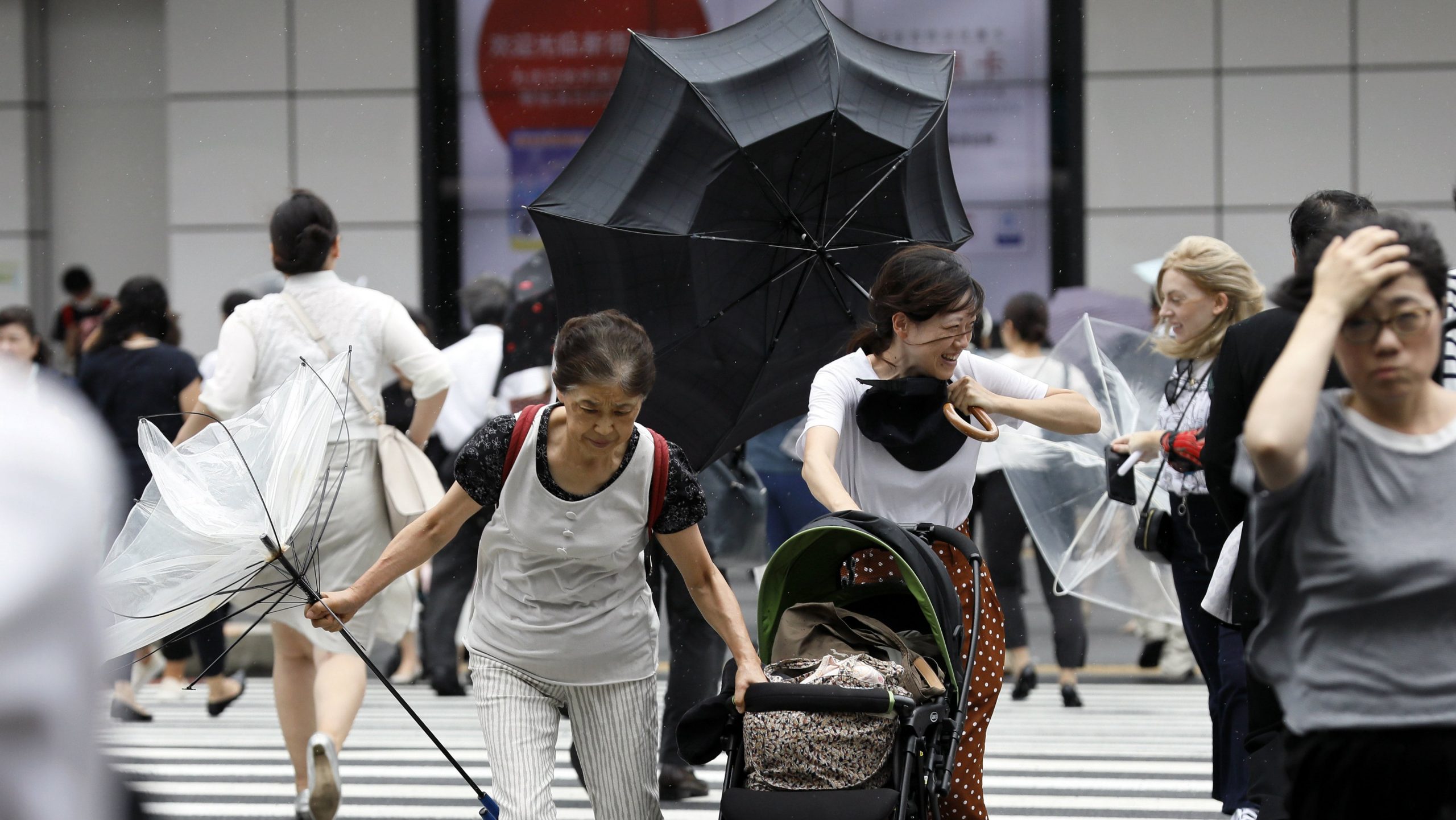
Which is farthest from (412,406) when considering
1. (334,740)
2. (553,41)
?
(553,41)

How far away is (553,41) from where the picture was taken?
48.3ft

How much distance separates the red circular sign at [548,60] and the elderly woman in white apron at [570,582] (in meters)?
10.9

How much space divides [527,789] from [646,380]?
3.33 ft

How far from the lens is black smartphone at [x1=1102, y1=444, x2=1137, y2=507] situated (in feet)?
18.6

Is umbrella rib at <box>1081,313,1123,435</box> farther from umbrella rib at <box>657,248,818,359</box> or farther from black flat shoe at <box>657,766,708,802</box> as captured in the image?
black flat shoe at <box>657,766,708,802</box>

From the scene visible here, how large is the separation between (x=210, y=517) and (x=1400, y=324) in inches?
118

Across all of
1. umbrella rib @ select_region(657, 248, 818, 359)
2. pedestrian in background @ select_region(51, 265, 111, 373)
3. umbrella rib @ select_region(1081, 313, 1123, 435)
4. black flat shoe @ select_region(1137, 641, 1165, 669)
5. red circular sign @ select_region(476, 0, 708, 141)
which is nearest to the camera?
umbrella rib @ select_region(657, 248, 818, 359)

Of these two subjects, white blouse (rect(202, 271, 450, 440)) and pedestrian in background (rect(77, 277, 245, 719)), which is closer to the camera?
white blouse (rect(202, 271, 450, 440))

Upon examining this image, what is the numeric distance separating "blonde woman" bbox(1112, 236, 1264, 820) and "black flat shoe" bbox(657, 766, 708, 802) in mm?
2020

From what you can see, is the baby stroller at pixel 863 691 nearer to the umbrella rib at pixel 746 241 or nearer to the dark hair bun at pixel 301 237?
the umbrella rib at pixel 746 241

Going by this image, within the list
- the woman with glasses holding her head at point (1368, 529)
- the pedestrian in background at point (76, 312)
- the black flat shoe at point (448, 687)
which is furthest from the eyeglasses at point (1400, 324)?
the pedestrian in background at point (76, 312)

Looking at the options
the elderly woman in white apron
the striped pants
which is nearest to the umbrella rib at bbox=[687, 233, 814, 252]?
the elderly woman in white apron

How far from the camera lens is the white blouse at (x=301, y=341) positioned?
5.86 metres

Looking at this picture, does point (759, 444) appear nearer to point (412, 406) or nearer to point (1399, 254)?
point (412, 406)
